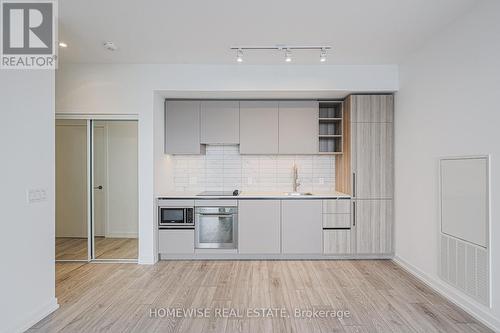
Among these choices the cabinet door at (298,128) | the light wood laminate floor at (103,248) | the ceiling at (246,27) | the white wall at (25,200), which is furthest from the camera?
the cabinet door at (298,128)

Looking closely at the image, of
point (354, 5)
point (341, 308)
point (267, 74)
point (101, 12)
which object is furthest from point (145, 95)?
point (341, 308)

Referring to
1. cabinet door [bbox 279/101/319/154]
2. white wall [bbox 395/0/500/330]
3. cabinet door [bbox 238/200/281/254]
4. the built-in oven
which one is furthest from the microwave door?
white wall [bbox 395/0/500/330]

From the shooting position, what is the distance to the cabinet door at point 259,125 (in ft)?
14.7

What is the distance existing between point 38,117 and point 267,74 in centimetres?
276

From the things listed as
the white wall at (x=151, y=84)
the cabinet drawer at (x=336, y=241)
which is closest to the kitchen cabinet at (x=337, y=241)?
the cabinet drawer at (x=336, y=241)

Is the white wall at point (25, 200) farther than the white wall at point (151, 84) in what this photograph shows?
No

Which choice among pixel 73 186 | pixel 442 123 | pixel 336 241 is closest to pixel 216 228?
pixel 336 241

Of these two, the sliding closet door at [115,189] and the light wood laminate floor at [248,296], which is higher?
the sliding closet door at [115,189]

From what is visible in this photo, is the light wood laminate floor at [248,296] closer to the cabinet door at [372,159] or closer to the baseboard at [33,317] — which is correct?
the baseboard at [33,317]

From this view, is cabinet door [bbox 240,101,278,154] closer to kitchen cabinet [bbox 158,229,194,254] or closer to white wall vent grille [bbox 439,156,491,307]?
kitchen cabinet [bbox 158,229,194,254]

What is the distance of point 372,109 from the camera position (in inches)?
165

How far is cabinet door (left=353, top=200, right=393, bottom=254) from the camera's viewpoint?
4168 millimetres

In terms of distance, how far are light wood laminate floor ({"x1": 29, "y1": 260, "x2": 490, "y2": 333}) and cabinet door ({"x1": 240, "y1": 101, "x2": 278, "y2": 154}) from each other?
1.76 meters

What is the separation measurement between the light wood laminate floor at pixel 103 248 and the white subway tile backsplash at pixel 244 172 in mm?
1170
